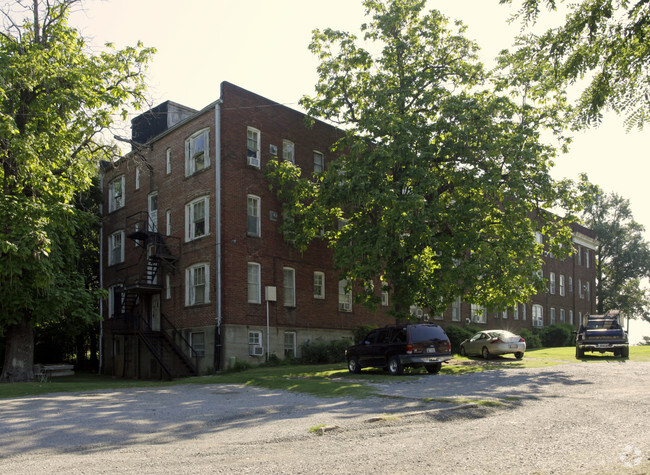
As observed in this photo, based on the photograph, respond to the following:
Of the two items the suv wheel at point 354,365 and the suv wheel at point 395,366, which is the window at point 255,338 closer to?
the suv wheel at point 354,365

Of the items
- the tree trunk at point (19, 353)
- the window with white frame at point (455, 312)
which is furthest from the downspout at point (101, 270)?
the window with white frame at point (455, 312)

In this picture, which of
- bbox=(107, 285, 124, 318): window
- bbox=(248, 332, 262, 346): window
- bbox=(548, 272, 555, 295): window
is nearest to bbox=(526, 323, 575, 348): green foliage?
bbox=(548, 272, 555, 295): window

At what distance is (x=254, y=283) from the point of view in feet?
88.7

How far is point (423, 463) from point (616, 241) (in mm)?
71726

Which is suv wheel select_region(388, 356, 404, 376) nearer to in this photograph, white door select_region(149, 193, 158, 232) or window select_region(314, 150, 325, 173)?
window select_region(314, 150, 325, 173)

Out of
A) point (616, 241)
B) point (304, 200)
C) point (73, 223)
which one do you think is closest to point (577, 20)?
point (73, 223)

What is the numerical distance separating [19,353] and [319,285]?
13990mm

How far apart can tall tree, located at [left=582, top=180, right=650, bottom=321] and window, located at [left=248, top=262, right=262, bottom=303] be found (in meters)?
54.5

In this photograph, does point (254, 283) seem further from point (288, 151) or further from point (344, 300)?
point (288, 151)

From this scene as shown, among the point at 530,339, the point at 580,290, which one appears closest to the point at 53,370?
the point at 530,339

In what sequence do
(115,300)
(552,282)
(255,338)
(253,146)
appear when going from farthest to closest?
1. (552,282)
2. (115,300)
3. (253,146)
4. (255,338)

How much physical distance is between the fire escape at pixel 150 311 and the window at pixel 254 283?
11.9ft

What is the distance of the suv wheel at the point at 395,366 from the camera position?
19344 millimetres

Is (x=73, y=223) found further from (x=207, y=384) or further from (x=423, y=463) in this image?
(x=423, y=463)
